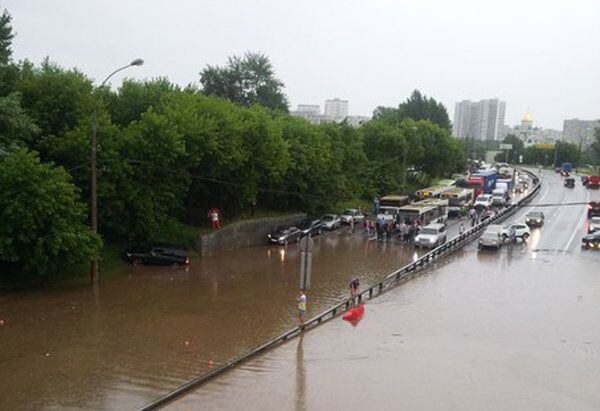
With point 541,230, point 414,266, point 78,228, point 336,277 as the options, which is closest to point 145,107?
point 78,228

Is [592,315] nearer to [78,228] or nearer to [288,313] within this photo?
[288,313]

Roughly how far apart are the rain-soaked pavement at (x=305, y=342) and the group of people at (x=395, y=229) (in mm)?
10514

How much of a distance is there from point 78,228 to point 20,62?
517 inches

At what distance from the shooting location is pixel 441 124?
139 metres

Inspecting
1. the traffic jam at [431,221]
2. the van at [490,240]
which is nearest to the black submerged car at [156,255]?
the traffic jam at [431,221]

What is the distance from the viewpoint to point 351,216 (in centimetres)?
5169

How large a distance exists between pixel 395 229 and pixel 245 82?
182ft

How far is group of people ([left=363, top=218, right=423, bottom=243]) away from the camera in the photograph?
44625 mm

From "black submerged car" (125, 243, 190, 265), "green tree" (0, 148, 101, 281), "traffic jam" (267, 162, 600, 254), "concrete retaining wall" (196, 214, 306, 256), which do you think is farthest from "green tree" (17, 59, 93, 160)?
"traffic jam" (267, 162, 600, 254)

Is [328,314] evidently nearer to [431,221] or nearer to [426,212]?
[426,212]

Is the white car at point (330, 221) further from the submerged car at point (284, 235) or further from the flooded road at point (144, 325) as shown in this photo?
the flooded road at point (144, 325)

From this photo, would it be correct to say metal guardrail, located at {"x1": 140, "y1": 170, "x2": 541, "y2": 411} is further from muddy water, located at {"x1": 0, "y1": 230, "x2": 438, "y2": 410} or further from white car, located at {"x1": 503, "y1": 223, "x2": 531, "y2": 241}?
white car, located at {"x1": 503, "y1": 223, "x2": 531, "y2": 241}

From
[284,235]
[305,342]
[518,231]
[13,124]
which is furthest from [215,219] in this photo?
[518,231]

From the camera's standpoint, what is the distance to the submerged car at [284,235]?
1644 inches
